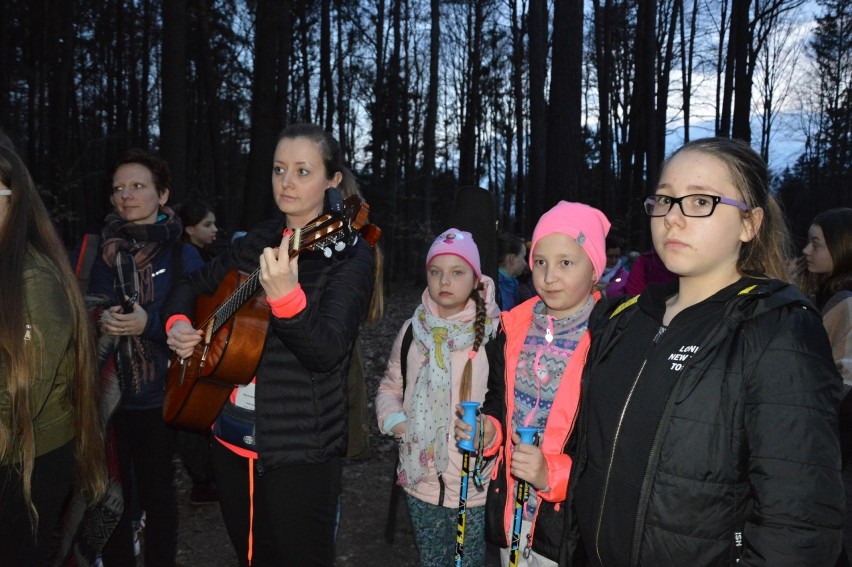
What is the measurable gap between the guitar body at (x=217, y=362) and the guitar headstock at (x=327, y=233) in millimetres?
388

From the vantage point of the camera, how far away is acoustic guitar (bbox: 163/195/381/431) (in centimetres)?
231

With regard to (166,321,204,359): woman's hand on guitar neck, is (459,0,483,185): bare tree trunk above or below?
above

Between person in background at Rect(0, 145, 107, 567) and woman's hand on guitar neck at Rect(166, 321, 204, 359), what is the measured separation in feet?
1.13

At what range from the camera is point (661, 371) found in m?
1.71

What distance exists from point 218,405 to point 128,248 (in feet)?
4.43

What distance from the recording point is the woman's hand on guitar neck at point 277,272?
2127 millimetres

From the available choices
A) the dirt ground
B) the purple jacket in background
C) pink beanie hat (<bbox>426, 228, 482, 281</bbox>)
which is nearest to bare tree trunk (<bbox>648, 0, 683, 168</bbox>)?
the purple jacket in background

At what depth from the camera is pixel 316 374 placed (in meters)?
2.51

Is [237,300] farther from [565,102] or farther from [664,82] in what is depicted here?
[664,82]

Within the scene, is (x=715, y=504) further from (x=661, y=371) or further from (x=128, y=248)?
(x=128, y=248)

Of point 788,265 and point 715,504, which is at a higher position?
point 788,265

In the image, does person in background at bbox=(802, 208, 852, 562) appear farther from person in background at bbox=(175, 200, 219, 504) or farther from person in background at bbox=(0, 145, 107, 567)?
person in background at bbox=(0, 145, 107, 567)

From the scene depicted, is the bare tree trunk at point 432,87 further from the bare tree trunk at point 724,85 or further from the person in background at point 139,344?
the person in background at point 139,344

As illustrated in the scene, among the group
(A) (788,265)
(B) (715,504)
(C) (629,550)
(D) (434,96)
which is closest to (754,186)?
(A) (788,265)
